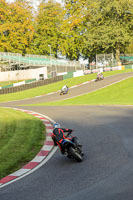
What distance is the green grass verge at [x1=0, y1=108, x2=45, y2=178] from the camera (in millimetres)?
8383

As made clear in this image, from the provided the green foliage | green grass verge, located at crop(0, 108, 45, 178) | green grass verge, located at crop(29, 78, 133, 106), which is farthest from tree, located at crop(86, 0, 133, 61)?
green grass verge, located at crop(0, 108, 45, 178)

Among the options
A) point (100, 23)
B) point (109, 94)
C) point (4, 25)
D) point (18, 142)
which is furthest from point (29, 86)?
point (18, 142)

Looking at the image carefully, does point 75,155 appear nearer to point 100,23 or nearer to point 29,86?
point 29,86

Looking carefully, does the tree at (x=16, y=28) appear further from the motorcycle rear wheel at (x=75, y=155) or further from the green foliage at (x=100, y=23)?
the motorcycle rear wheel at (x=75, y=155)

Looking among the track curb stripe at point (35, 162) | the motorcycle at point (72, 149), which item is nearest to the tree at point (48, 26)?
the track curb stripe at point (35, 162)

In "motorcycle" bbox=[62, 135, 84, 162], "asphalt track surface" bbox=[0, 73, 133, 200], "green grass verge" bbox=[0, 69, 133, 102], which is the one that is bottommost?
"green grass verge" bbox=[0, 69, 133, 102]

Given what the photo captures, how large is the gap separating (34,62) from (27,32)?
986 cm

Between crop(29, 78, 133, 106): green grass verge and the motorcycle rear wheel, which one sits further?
crop(29, 78, 133, 106): green grass verge

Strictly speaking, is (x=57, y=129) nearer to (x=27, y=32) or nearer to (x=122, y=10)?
(x=122, y=10)

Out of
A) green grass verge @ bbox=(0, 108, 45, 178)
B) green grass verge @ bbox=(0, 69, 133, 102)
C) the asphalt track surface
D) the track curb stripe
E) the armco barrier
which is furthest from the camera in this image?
the armco barrier

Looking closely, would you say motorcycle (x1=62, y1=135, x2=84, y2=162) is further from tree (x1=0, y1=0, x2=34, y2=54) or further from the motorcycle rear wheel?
tree (x1=0, y1=0, x2=34, y2=54)

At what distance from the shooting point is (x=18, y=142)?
1065cm

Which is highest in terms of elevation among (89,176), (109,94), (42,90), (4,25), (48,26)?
(48,26)

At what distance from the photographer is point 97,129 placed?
12070 millimetres
